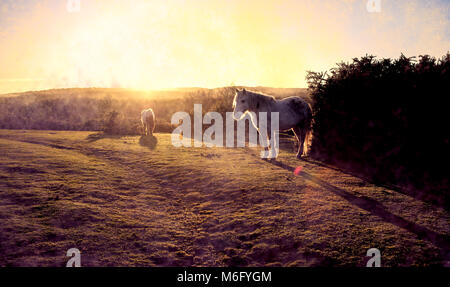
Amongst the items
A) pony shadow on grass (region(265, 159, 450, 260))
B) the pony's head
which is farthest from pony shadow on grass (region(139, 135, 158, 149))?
pony shadow on grass (region(265, 159, 450, 260))

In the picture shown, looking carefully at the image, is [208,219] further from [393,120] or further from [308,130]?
[308,130]

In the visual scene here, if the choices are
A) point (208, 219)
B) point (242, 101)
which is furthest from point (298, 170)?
point (208, 219)

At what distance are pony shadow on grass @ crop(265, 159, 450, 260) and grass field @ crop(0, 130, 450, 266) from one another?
0.06 ft

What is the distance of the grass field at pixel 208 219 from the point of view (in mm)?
3150

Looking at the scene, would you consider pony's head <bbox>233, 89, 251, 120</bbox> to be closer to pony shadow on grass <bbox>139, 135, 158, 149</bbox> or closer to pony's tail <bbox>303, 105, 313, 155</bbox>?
pony's tail <bbox>303, 105, 313, 155</bbox>

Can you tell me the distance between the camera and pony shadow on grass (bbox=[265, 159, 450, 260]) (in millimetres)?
3278

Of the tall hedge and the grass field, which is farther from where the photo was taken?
the tall hedge

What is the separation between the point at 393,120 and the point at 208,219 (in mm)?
4705

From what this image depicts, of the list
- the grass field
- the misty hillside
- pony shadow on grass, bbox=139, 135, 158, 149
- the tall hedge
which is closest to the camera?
the grass field

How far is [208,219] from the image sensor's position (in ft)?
14.7

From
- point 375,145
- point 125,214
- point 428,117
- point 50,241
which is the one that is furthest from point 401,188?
point 50,241

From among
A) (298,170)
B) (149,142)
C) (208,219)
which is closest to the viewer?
(208,219)
